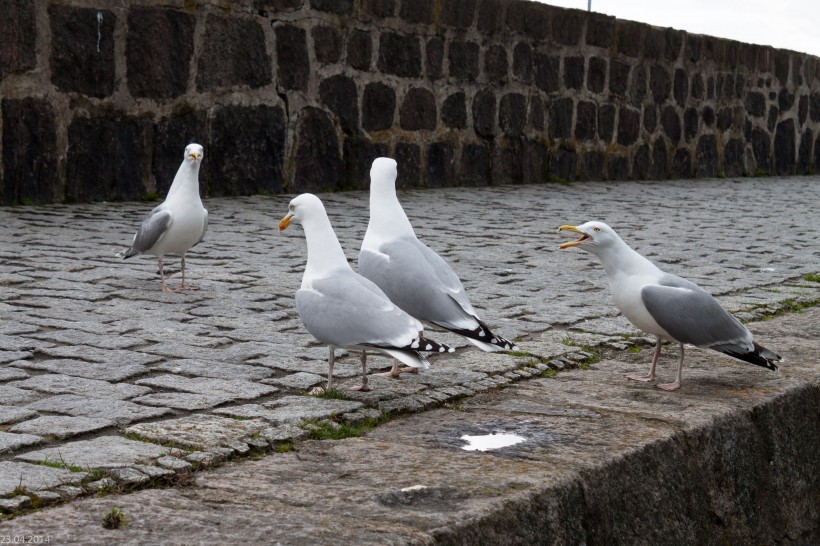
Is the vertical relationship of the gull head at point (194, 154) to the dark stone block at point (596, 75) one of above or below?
below

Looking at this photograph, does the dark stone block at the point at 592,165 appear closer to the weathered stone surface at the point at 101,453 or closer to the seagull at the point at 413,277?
the seagull at the point at 413,277

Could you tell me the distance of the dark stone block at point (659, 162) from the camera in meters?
14.5

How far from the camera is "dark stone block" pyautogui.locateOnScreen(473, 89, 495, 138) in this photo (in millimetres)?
11789

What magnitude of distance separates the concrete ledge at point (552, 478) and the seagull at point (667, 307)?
131 millimetres

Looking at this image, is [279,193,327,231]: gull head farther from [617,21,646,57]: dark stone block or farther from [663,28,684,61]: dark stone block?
[663,28,684,61]: dark stone block

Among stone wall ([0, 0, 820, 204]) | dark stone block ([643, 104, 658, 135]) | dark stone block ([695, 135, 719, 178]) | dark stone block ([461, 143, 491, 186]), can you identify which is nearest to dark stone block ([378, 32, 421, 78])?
stone wall ([0, 0, 820, 204])

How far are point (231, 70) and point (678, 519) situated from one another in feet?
22.5

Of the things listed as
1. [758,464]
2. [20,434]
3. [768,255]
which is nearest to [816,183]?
[768,255]

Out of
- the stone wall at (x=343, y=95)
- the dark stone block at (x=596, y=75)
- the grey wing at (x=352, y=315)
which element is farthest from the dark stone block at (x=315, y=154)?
the grey wing at (x=352, y=315)

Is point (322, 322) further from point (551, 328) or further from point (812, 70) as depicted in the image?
point (812, 70)

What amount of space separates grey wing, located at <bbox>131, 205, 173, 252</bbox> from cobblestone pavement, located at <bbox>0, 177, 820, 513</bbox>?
0.20 m

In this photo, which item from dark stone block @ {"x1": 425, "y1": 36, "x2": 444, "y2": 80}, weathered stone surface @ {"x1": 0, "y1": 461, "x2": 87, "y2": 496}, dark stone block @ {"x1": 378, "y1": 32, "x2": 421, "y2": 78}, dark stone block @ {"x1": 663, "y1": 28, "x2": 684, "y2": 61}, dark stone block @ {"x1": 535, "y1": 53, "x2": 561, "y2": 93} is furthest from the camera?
dark stone block @ {"x1": 663, "y1": 28, "x2": 684, "y2": 61}

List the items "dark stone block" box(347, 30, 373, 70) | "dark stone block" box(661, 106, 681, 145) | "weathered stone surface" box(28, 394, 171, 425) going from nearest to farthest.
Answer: "weathered stone surface" box(28, 394, 171, 425)
"dark stone block" box(347, 30, 373, 70)
"dark stone block" box(661, 106, 681, 145)

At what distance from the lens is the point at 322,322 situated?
3551 millimetres
